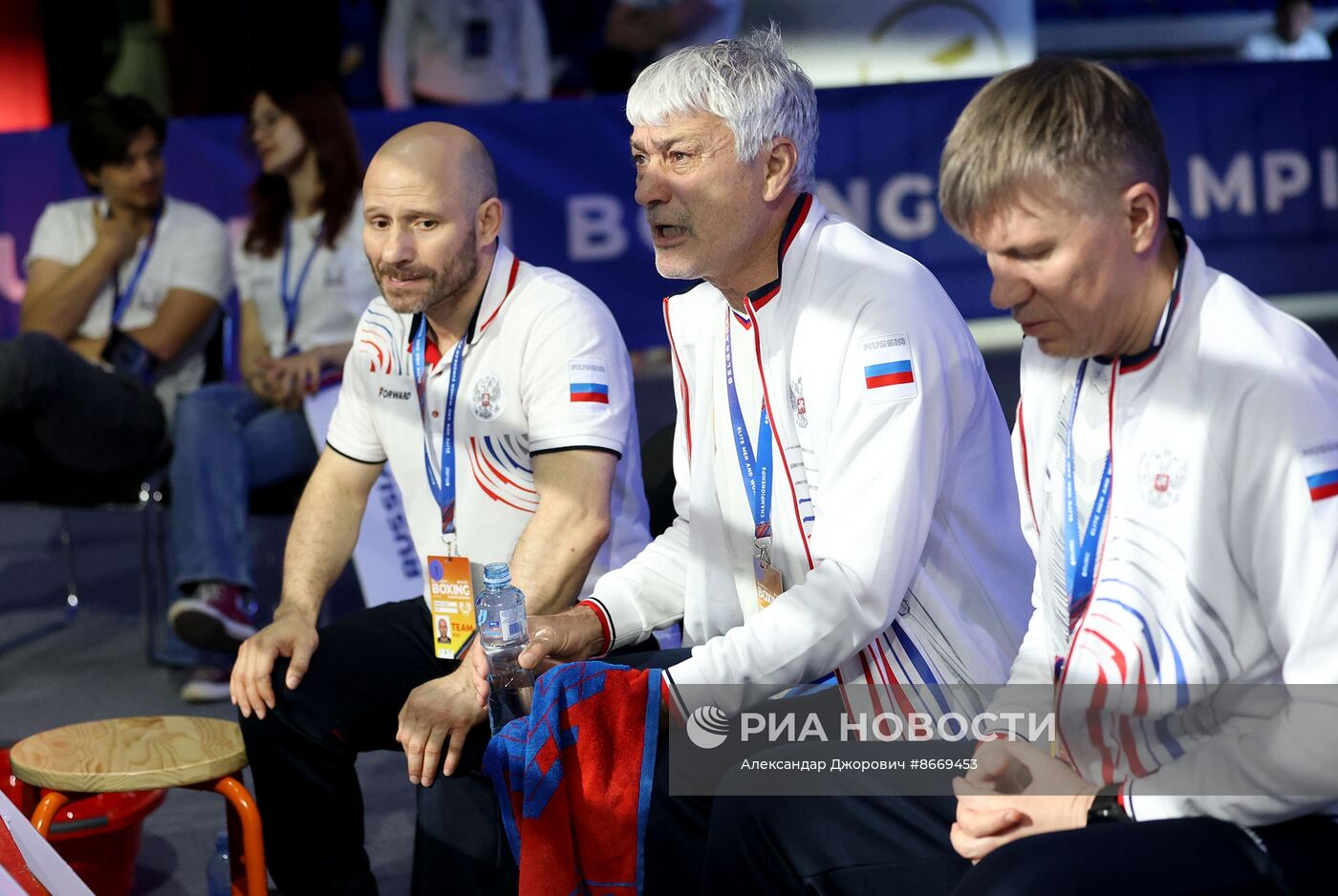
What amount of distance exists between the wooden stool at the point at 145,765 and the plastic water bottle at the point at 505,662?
498 mm

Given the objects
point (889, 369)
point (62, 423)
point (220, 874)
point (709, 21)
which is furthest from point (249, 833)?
point (709, 21)

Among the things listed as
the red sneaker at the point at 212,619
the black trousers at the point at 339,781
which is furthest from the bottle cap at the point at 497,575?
the red sneaker at the point at 212,619

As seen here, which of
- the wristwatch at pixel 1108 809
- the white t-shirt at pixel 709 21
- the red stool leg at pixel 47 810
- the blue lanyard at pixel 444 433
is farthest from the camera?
the white t-shirt at pixel 709 21

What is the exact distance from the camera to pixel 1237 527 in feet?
5.35

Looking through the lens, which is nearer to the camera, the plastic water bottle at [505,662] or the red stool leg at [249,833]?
the plastic water bottle at [505,662]

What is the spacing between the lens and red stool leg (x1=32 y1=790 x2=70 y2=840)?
2.46 metres

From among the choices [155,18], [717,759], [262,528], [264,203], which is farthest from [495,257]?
[155,18]

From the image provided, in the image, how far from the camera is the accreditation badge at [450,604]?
280cm

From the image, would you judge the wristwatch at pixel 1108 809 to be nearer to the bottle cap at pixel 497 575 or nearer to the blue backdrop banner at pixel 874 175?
the bottle cap at pixel 497 575

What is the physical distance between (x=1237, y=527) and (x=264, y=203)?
150 inches

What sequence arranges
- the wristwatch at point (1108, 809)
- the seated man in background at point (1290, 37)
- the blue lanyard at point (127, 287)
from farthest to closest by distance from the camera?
the seated man in background at point (1290, 37) < the blue lanyard at point (127, 287) < the wristwatch at point (1108, 809)

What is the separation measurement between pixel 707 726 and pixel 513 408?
3.08 feet

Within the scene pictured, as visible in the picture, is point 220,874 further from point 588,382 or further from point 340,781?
point 588,382

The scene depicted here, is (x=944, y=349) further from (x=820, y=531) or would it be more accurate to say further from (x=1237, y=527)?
(x=1237, y=527)
